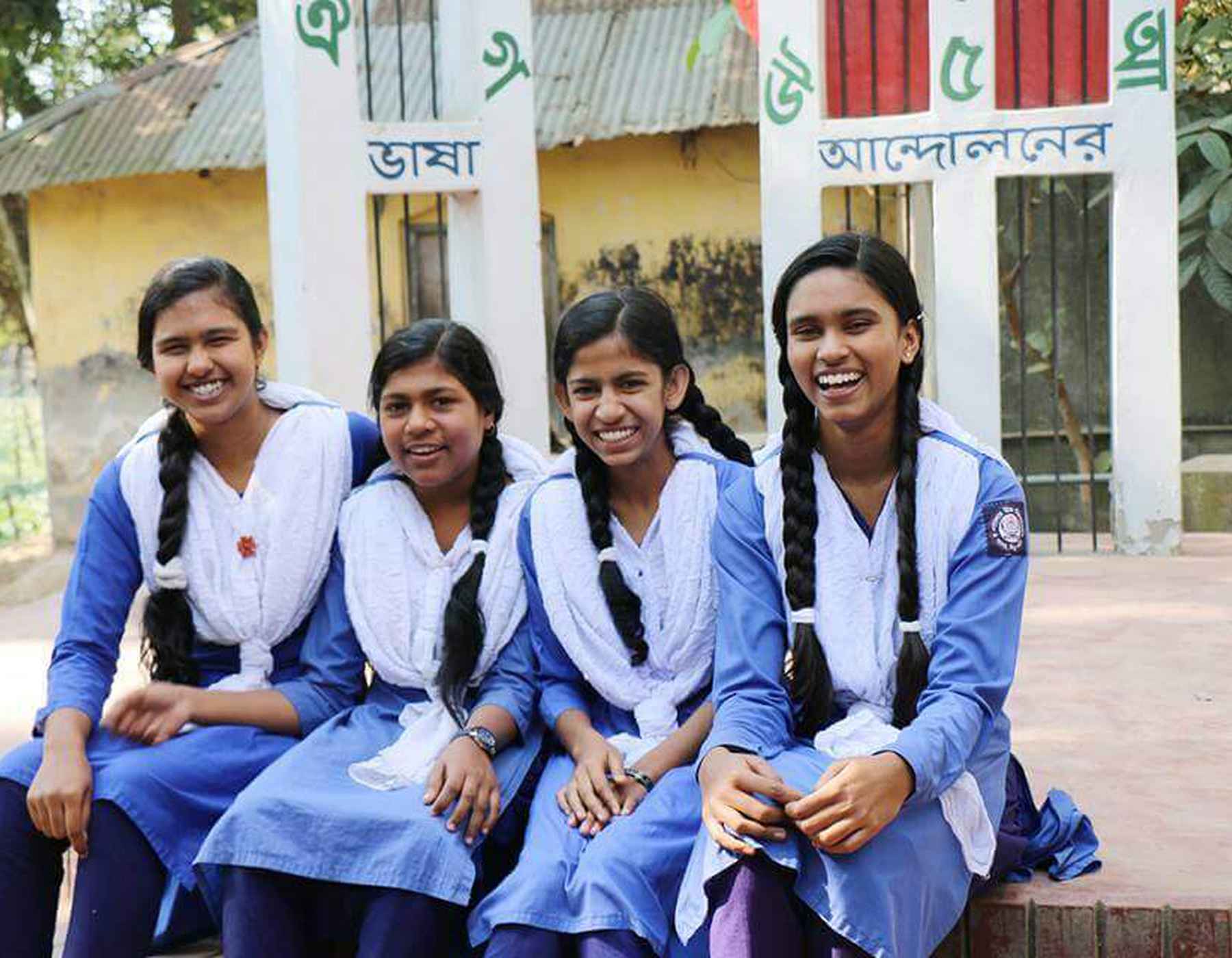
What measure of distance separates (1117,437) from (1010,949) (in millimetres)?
4259

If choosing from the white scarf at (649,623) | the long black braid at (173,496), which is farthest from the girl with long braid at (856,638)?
the long black braid at (173,496)

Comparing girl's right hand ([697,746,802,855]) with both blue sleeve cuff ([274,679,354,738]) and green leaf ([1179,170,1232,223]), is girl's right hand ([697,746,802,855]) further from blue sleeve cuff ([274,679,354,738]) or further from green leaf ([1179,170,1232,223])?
green leaf ([1179,170,1232,223])

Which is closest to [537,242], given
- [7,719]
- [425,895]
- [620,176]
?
[7,719]

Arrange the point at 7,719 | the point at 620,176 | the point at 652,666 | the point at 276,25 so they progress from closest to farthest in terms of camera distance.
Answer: the point at 652,666 < the point at 7,719 < the point at 276,25 < the point at 620,176

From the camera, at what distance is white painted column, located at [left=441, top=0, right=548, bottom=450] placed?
6.30 meters

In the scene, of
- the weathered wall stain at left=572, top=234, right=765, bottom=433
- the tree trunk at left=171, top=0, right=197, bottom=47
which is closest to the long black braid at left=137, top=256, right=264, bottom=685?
the weathered wall stain at left=572, top=234, right=765, bottom=433

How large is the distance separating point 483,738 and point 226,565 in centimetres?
64

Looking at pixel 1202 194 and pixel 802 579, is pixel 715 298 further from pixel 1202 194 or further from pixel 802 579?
pixel 802 579

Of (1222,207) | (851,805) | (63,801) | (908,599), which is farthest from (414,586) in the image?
(1222,207)

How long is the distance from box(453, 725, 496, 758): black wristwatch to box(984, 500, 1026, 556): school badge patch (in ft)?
2.86

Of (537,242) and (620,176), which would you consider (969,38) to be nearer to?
(537,242)

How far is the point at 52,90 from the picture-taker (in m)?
14.1

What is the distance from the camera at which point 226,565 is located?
3.09m

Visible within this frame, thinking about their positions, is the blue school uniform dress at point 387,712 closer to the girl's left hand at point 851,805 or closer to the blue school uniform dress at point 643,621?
the blue school uniform dress at point 643,621
